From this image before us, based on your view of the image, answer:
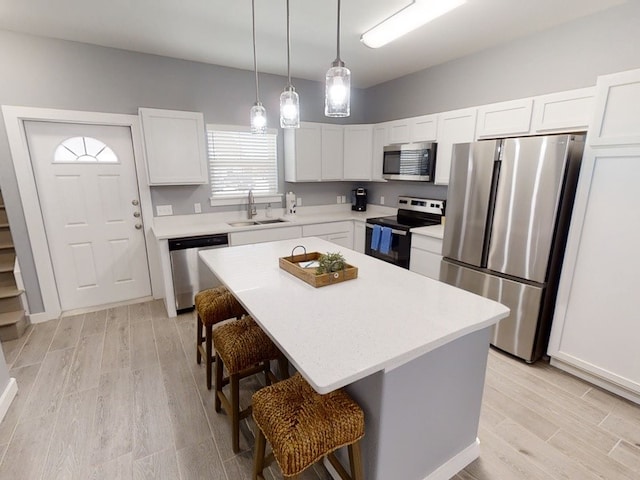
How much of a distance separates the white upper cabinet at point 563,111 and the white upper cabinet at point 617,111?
29 cm

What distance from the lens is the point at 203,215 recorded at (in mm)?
3795

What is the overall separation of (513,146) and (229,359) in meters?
2.44

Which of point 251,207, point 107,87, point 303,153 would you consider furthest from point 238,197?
point 107,87

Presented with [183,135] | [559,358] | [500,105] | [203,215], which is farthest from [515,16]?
[203,215]

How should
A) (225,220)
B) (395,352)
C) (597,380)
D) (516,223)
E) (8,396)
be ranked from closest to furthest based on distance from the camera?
(395,352) < (8,396) < (597,380) < (516,223) < (225,220)

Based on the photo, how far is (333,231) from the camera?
4078 millimetres

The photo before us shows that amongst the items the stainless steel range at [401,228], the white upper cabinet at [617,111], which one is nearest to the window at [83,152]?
the stainless steel range at [401,228]

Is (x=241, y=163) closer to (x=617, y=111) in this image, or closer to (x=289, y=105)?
(x=289, y=105)

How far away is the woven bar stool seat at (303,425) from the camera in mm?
1079

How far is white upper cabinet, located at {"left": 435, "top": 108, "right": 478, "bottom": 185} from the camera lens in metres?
3.02

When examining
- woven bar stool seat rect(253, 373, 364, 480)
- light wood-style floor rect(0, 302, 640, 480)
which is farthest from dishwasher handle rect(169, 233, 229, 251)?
woven bar stool seat rect(253, 373, 364, 480)

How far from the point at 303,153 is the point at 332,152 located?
17.7 inches

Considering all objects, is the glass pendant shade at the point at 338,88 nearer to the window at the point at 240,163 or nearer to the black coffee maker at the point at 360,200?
the window at the point at 240,163

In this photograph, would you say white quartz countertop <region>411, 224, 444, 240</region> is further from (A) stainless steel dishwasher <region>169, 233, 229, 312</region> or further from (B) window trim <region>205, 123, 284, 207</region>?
(A) stainless steel dishwasher <region>169, 233, 229, 312</region>
